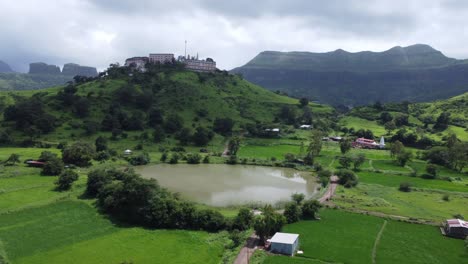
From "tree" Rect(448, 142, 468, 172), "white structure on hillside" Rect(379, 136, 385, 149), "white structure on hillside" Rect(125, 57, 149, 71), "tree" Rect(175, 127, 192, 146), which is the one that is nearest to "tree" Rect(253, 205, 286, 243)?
"tree" Rect(448, 142, 468, 172)

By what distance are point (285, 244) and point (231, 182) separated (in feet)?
110

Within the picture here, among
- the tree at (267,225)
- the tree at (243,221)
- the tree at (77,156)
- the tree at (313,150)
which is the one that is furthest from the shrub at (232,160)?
the tree at (267,225)

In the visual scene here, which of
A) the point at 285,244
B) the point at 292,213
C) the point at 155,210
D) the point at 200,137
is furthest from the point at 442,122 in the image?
the point at 155,210

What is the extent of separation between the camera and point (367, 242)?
42.3m

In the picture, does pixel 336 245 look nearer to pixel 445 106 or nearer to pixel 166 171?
pixel 166 171

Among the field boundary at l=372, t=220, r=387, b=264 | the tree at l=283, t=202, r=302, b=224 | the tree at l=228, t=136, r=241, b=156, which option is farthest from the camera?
the tree at l=228, t=136, r=241, b=156

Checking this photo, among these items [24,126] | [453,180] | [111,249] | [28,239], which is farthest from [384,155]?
[24,126]

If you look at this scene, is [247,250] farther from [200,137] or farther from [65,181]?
[200,137]

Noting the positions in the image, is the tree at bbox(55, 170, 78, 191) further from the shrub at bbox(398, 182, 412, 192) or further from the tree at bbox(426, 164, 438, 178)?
the tree at bbox(426, 164, 438, 178)

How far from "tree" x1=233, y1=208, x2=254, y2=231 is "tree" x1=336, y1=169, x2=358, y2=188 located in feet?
94.5

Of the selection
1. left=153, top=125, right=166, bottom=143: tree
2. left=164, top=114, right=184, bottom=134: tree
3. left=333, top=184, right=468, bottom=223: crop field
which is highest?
left=164, top=114, right=184, bottom=134: tree

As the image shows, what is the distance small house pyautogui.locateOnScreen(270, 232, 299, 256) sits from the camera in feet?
127

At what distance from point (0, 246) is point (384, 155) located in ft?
293

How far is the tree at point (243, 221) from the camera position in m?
45.9
